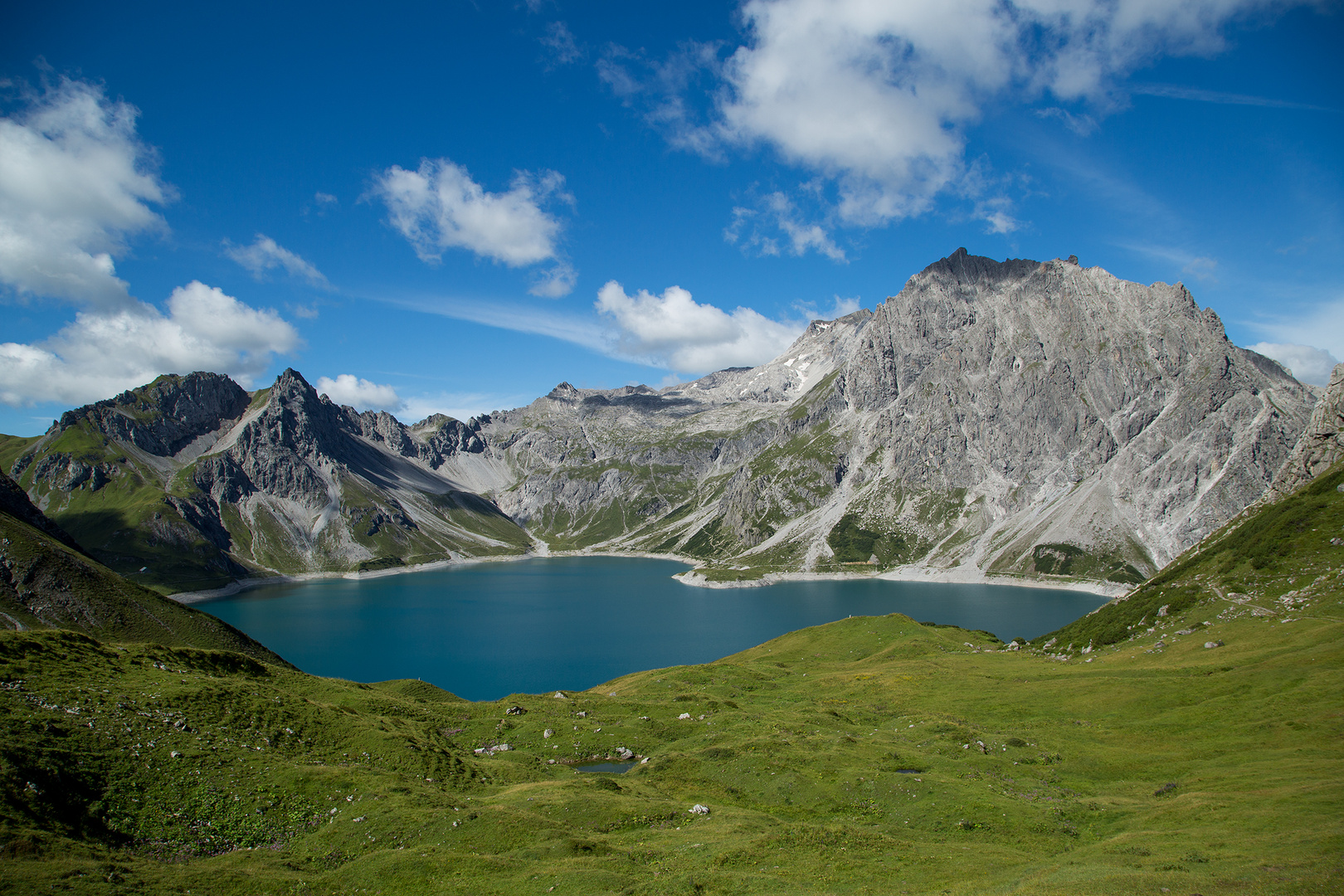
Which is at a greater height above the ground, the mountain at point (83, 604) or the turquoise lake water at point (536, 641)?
the mountain at point (83, 604)

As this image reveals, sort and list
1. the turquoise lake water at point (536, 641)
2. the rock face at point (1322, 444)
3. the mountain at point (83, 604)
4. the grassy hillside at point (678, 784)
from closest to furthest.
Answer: the grassy hillside at point (678, 784), the mountain at point (83, 604), the rock face at point (1322, 444), the turquoise lake water at point (536, 641)

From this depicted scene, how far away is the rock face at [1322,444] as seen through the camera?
8725 cm

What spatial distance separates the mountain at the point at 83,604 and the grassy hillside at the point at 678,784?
41.8m

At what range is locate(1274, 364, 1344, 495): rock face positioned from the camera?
87.2 m

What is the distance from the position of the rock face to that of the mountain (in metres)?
139

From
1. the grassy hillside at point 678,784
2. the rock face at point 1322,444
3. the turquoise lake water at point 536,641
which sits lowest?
the turquoise lake water at point 536,641

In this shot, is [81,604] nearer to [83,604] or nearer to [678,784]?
[83,604]

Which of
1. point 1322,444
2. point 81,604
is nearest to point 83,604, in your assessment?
point 81,604

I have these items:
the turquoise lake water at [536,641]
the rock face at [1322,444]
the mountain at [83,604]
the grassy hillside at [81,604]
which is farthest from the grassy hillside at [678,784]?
the turquoise lake water at [536,641]

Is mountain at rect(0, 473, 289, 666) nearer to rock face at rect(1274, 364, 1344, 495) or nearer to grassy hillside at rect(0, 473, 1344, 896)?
grassy hillside at rect(0, 473, 1344, 896)

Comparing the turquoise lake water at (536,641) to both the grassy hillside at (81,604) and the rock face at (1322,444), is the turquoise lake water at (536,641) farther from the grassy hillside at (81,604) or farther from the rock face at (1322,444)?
the rock face at (1322,444)

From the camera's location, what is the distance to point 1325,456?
289 feet

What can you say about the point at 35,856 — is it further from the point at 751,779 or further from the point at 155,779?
Answer: the point at 751,779

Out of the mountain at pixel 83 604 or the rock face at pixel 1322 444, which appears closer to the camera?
the mountain at pixel 83 604
